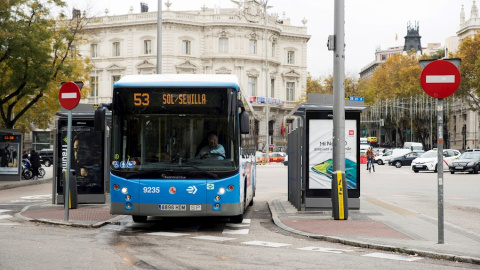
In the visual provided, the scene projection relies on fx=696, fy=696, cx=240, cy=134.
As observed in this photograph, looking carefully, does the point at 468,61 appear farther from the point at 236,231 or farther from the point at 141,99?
the point at 141,99

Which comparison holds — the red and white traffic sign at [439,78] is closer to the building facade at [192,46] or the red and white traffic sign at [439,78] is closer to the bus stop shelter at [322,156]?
the bus stop shelter at [322,156]

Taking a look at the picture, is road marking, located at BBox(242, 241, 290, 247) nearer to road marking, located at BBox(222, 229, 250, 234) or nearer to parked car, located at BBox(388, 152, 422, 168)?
road marking, located at BBox(222, 229, 250, 234)

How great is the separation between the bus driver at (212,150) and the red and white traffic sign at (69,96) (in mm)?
3363

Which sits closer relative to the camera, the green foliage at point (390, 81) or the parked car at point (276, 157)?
the parked car at point (276, 157)

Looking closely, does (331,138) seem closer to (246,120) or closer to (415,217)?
(415,217)

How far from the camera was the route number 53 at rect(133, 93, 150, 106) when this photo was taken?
42.0 ft

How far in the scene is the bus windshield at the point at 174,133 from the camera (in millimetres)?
12695

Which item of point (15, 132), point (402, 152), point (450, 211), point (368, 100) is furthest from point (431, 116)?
point (450, 211)

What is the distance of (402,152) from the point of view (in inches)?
2645

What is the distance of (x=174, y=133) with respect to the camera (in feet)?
41.8

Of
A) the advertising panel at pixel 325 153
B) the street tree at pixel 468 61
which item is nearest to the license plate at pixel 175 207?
the advertising panel at pixel 325 153

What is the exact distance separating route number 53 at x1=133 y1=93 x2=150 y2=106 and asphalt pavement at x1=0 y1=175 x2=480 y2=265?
274cm

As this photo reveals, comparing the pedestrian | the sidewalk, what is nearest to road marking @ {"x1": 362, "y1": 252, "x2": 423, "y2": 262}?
the sidewalk

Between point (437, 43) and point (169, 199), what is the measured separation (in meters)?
155
